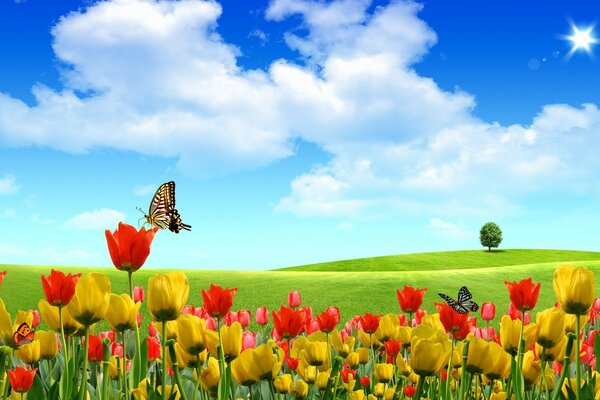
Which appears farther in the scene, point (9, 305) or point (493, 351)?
point (9, 305)

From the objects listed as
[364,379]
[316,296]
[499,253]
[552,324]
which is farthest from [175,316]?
[499,253]

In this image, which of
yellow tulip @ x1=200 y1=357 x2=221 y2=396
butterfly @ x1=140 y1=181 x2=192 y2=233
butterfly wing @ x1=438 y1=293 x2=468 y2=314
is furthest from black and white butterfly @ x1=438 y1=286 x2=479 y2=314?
butterfly @ x1=140 y1=181 x2=192 y2=233

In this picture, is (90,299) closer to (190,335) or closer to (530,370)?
(190,335)

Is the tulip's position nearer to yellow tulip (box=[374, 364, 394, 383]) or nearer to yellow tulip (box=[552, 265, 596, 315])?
yellow tulip (box=[552, 265, 596, 315])

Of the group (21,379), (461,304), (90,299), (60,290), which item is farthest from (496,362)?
(21,379)

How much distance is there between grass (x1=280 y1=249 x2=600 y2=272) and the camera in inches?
1859

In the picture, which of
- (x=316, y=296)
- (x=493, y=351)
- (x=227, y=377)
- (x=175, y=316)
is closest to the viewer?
(x=175, y=316)

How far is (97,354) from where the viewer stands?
10.8 feet

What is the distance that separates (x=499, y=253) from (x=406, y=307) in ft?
215

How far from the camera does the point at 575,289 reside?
228 centimetres

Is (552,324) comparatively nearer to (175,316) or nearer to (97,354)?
(175,316)

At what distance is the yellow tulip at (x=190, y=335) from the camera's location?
7.58 ft

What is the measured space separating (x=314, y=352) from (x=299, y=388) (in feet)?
0.68

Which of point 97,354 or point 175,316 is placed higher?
point 175,316
